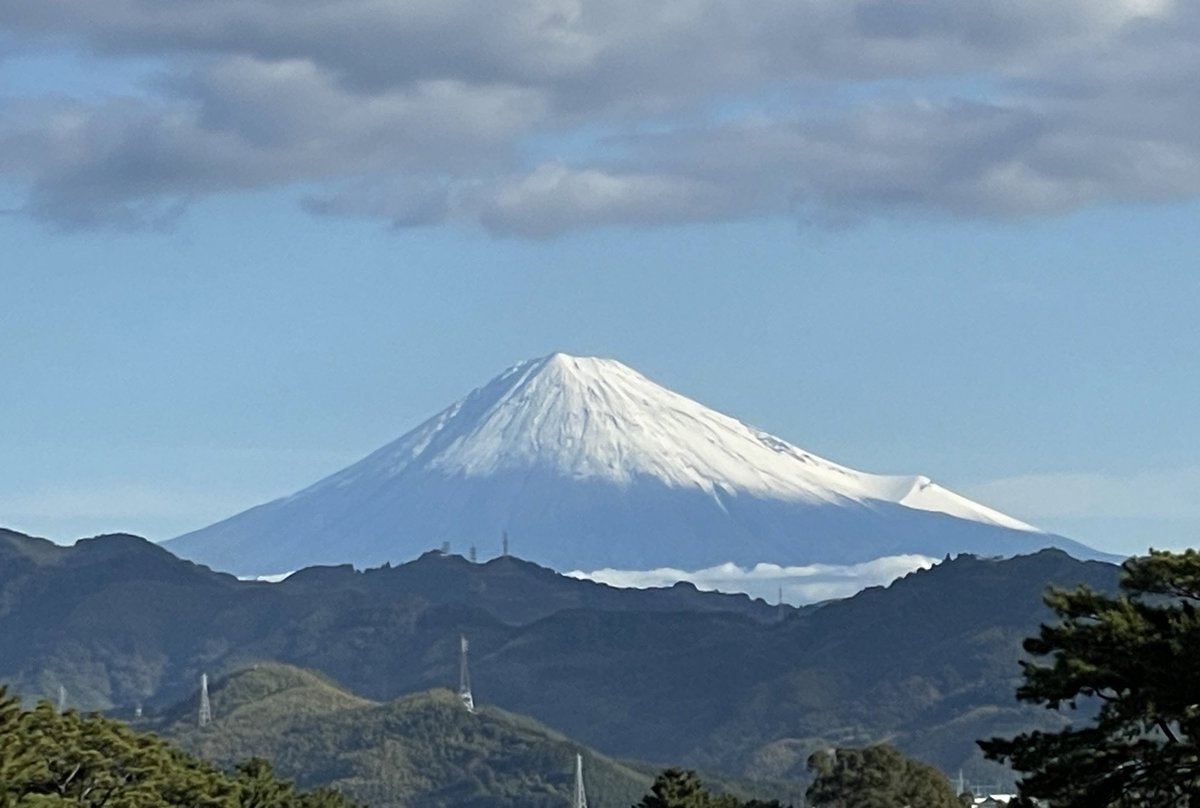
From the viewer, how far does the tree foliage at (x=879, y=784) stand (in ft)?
456

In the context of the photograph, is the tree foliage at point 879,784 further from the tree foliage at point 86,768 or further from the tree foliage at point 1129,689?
the tree foliage at point 1129,689

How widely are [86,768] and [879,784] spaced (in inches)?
2515

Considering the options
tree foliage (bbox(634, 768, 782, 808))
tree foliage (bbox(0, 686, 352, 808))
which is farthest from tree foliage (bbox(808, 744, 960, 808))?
tree foliage (bbox(0, 686, 352, 808))

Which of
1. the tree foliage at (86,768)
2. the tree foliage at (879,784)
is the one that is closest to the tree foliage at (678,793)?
the tree foliage at (879,784)

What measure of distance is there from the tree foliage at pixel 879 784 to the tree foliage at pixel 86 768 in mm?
45952

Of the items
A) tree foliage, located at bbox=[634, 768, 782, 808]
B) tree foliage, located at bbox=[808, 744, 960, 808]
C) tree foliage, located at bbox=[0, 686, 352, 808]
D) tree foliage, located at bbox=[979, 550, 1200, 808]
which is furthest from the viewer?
tree foliage, located at bbox=[808, 744, 960, 808]

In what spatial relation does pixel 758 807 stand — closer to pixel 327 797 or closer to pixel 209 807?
pixel 327 797

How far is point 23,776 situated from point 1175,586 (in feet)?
102

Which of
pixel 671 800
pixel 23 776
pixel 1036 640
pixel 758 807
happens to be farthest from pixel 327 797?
pixel 1036 640

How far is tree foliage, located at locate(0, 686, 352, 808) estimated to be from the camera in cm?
7325

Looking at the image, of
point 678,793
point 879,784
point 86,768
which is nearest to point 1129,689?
point 86,768

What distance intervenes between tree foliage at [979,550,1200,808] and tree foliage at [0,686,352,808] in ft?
75.6

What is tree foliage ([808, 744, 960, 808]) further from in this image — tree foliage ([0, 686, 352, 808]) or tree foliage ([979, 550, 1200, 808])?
tree foliage ([979, 550, 1200, 808])

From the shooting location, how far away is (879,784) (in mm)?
139625
